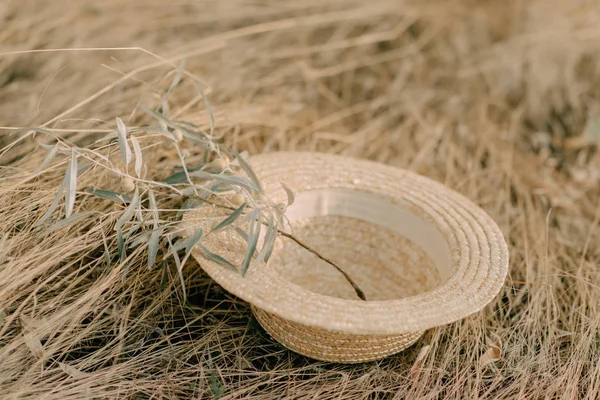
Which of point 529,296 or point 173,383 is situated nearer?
point 173,383

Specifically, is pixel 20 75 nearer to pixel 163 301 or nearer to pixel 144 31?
pixel 144 31

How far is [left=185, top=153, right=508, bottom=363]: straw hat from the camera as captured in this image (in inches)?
39.6

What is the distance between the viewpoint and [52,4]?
192 cm

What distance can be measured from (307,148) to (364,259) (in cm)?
51

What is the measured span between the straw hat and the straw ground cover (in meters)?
0.13

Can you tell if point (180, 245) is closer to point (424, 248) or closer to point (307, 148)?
point (424, 248)

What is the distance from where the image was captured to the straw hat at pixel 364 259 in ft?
3.30

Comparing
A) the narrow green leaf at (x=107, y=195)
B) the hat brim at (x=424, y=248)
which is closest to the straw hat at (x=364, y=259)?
the hat brim at (x=424, y=248)

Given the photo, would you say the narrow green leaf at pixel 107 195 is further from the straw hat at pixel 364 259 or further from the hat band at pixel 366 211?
the hat band at pixel 366 211

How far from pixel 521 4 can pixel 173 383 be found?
6.64ft

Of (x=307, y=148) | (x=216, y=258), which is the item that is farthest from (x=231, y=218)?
(x=307, y=148)

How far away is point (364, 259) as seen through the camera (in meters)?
1.41

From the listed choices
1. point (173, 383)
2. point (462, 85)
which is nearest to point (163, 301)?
point (173, 383)

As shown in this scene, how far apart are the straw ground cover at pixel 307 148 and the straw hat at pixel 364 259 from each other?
131mm
